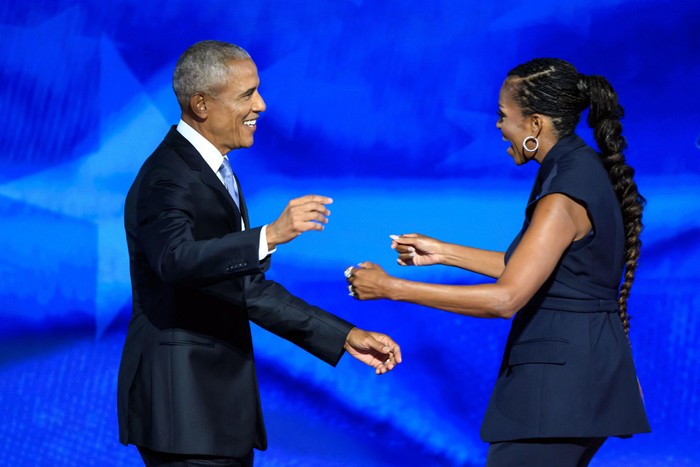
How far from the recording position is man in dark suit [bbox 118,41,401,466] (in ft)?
6.77

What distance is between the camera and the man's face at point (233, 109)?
7.83 ft

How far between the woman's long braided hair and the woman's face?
0.06 feet

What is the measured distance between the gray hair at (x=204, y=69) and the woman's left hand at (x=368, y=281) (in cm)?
52

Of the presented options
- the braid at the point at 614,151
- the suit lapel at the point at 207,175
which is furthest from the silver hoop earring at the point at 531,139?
the suit lapel at the point at 207,175

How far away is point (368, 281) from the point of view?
225 centimetres

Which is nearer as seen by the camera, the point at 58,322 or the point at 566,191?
the point at 566,191

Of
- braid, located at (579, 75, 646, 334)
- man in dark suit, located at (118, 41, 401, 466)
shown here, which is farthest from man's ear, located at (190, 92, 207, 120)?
braid, located at (579, 75, 646, 334)

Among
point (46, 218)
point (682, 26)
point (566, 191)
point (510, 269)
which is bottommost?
point (510, 269)

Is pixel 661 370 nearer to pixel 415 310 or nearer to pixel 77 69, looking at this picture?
pixel 415 310

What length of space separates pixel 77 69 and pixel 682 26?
7.34 ft

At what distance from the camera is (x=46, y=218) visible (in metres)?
4.02

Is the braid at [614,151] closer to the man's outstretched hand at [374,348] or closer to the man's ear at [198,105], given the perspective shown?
the man's outstretched hand at [374,348]

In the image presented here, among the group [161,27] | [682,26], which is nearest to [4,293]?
[161,27]

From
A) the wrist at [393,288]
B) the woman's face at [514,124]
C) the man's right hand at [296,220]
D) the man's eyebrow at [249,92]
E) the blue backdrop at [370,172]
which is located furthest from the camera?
the blue backdrop at [370,172]
